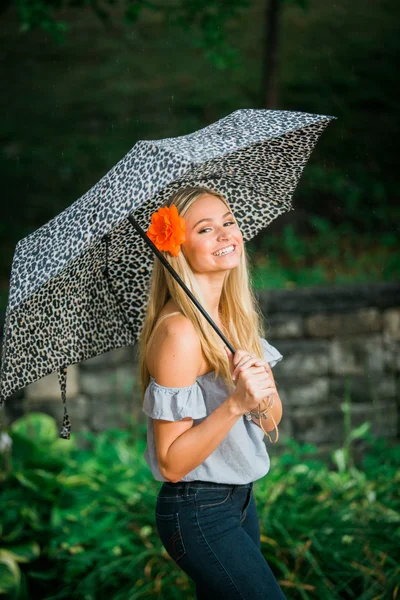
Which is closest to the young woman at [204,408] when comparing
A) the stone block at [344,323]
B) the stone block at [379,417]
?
the stone block at [344,323]

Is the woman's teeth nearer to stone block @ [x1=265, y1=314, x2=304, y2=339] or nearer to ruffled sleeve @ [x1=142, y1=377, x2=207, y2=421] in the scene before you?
ruffled sleeve @ [x1=142, y1=377, x2=207, y2=421]

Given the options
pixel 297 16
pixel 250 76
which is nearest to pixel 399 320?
pixel 250 76

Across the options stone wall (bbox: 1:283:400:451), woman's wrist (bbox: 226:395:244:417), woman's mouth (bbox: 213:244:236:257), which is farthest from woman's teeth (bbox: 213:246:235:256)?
stone wall (bbox: 1:283:400:451)

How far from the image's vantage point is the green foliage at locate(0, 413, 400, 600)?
11.6 feet

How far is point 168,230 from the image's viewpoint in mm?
2256

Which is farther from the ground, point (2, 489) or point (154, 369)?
point (154, 369)

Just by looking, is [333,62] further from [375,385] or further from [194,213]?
[194,213]

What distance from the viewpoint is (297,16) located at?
11727 millimetres

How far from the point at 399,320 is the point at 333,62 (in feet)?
19.4

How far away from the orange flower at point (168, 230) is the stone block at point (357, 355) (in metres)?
3.40

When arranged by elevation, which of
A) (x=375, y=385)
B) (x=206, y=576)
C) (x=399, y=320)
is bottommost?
(x=375, y=385)

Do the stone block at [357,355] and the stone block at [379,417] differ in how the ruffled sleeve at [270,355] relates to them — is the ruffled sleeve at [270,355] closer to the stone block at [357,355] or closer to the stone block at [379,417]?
the stone block at [357,355]

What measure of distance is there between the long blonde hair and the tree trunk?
16.4 ft

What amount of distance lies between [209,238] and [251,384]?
0.51 metres
